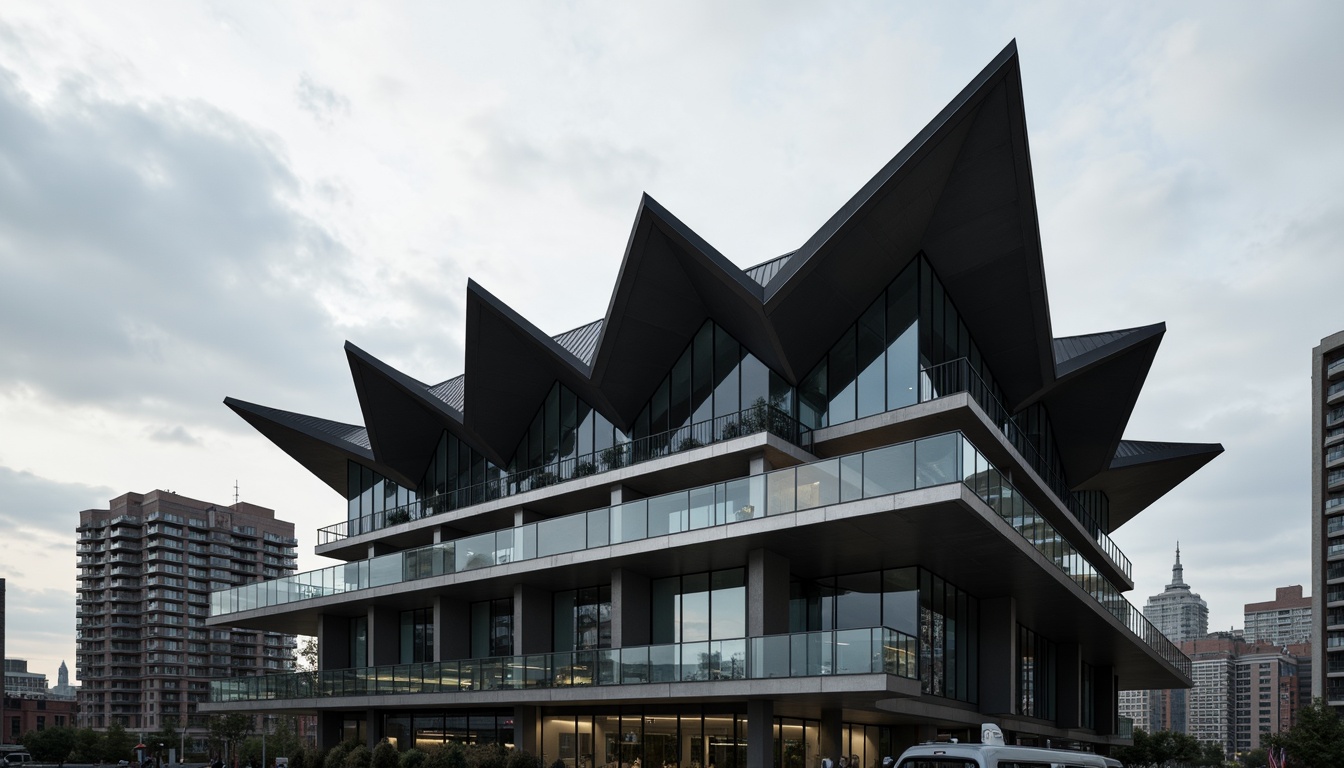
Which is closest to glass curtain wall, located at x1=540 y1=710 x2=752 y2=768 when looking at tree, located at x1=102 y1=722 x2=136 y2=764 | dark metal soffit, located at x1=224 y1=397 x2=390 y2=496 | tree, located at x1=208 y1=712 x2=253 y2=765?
dark metal soffit, located at x1=224 y1=397 x2=390 y2=496

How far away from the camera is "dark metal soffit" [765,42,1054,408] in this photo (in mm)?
23812

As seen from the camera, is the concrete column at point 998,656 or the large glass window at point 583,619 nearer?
the concrete column at point 998,656

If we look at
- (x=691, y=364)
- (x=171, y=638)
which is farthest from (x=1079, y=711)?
(x=171, y=638)

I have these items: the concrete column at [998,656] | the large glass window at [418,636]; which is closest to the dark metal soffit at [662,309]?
the concrete column at [998,656]

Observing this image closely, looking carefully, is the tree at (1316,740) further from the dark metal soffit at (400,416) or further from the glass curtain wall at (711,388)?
the dark metal soffit at (400,416)

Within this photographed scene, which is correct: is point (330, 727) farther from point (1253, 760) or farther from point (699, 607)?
point (1253, 760)

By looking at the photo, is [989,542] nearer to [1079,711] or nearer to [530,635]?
[530,635]

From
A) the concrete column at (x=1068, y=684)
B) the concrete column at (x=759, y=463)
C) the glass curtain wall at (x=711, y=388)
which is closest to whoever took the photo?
the concrete column at (x=759, y=463)

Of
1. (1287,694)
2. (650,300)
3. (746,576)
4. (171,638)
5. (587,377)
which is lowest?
(1287,694)

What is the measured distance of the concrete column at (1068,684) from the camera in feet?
129

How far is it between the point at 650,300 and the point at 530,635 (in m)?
11.7

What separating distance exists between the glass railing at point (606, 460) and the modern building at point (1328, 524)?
72863 mm

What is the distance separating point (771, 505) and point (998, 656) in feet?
36.4

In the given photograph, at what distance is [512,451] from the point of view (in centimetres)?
3738
